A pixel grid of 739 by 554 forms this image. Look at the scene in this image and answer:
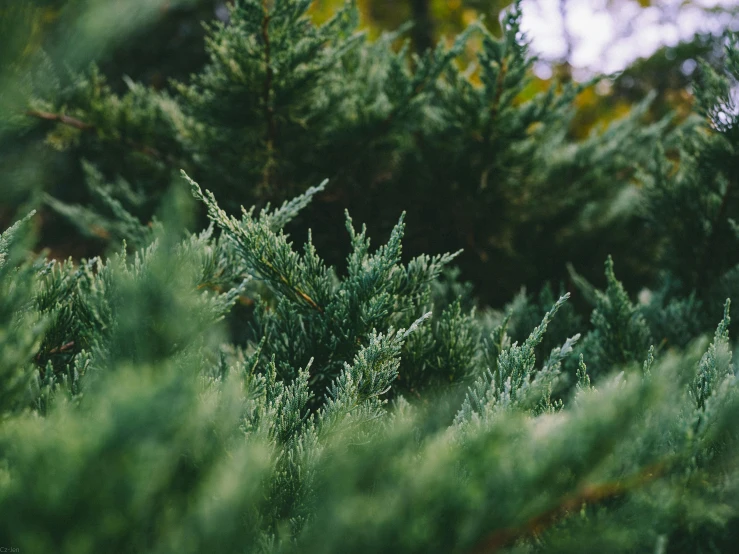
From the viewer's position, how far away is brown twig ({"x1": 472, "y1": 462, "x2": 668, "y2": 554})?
0.70 m

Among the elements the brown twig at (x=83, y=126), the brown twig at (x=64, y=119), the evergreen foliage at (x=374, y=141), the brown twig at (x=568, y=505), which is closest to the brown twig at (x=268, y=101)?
the evergreen foliage at (x=374, y=141)

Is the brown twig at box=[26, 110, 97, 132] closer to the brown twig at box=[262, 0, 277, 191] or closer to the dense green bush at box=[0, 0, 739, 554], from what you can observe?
the dense green bush at box=[0, 0, 739, 554]

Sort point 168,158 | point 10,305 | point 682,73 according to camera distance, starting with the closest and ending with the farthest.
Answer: point 10,305
point 168,158
point 682,73

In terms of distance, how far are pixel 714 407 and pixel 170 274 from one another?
3.18 ft

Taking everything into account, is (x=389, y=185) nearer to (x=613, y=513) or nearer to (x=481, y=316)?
Answer: (x=481, y=316)

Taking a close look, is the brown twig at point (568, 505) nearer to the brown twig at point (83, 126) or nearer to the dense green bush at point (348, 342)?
the dense green bush at point (348, 342)

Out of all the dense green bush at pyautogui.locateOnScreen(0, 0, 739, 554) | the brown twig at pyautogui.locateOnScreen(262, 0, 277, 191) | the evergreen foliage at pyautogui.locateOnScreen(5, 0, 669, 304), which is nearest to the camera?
the dense green bush at pyautogui.locateOnScreen(0, 0, 739, 554)

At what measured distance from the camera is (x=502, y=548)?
75 cm

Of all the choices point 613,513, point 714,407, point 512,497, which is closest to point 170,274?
point 512,497

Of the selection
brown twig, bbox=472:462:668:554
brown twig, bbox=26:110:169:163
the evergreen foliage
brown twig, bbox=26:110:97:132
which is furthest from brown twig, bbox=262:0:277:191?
brown twig, bbox=472:462:668:554

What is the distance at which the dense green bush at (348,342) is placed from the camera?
669 millimetres

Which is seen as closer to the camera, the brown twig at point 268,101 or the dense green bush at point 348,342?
the dense green bush at point 348,342

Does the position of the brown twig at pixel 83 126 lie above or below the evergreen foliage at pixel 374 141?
above

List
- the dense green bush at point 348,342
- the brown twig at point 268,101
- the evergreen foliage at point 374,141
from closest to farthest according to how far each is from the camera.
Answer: the dense green bush at point 348,342, the brown twig at point 268,101, the evergreen foliage at point 374,141
